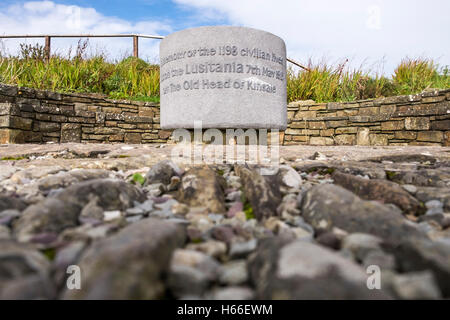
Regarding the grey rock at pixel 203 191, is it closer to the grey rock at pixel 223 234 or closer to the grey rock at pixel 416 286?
the grey rock at pixel 223 234

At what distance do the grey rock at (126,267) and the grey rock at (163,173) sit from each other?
96 centimetres

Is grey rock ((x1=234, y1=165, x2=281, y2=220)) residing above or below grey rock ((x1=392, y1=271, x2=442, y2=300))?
above

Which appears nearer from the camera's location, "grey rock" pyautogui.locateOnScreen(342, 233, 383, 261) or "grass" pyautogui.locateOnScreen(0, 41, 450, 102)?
"grey rock" pyautogui.locateOnScreen(342, 233, 383, 261)

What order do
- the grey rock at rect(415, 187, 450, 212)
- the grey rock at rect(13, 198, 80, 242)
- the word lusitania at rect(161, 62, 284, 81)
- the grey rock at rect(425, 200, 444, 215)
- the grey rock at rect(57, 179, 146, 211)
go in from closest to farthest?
the grey rock at rect(13, 198, 80, 242), the grey rock at rect(57, 179, 146, 211), the grey rock at rect(425, 200, 444, 215), the grey rock at rect(415, 187, 450, 212), the word lusitania at rect(161, 62, 284, 81)

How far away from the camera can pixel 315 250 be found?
0.91 m

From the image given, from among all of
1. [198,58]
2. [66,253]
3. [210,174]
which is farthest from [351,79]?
[66,253]

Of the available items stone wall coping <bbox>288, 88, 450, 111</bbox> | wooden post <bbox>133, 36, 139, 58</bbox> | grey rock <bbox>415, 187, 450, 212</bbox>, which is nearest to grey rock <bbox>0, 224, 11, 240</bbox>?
grey rock <bbox>415, 187, 450, 212</bbox>

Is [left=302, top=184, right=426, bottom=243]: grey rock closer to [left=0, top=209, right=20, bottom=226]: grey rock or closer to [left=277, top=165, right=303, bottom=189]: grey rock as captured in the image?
[left=277, top=165, right=303, bottom=189]: grey rock

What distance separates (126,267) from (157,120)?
5.59 metres

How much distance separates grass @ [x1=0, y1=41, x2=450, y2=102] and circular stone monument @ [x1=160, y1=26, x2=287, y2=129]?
300cm

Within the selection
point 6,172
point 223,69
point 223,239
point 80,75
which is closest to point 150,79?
point 80,75

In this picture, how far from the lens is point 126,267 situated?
817 mm

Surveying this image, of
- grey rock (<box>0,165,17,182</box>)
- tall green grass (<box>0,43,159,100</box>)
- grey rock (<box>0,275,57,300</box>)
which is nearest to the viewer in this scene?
grey rock (<box>0,275,57,300</box>)

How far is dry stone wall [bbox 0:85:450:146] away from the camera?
5047 millimetres
